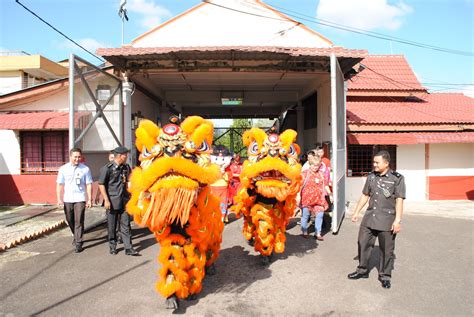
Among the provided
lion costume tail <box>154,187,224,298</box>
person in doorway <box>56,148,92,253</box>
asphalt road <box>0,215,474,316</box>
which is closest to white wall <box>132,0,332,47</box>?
person in doorway <box>56,148,92,253</box>

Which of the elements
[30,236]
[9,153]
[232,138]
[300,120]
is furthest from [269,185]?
[232,138]

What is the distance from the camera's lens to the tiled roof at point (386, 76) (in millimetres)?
12938

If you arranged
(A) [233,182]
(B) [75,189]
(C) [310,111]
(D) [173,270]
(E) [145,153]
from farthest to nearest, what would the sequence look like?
(C) [310,111], (A) [233,182], (B) [75,189], (E) [145,153], (D) [173,270]

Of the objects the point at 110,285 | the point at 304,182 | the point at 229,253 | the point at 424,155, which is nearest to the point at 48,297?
the point at 110,285

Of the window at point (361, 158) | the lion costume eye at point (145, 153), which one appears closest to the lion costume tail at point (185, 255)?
the lion costume eye at point (145, 153)

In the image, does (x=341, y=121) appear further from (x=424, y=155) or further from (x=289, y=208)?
(x=424, y=155)

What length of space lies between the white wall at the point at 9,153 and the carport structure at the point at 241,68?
148 inches

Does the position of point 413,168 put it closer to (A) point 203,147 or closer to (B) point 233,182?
(B) point 233,182

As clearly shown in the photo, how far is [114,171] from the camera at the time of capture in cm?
556

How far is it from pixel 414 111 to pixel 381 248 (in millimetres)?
9428

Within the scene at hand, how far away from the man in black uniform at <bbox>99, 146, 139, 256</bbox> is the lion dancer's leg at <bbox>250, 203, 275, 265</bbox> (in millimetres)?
2109

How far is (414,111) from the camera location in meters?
12.1

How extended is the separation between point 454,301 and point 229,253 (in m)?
3.13

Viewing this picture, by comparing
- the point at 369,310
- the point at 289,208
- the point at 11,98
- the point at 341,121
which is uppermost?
the point at 11,98
